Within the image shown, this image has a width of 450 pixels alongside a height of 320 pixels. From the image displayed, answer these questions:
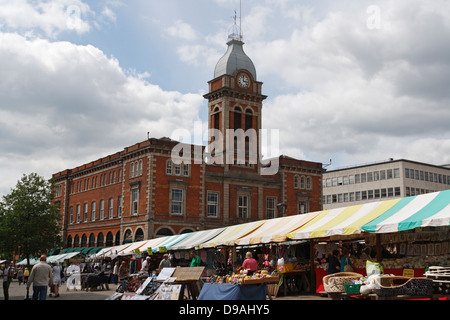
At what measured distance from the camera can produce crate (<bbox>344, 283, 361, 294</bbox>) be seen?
1309 cm

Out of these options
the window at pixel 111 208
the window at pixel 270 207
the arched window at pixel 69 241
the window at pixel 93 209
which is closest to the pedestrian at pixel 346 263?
the window at pixel 270 207

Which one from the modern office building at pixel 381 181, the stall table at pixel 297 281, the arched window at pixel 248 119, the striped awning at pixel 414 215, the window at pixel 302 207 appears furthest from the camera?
the modern office building at pixel 381 181

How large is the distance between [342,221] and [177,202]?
3239 cm

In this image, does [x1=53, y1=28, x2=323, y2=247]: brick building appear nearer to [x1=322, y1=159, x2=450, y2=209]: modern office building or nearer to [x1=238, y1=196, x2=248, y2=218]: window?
[x1=238, y1=196, x2=248, y2=218]: window

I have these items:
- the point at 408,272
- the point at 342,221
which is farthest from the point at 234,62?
the point at 408,272

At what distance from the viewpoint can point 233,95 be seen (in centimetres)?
5600

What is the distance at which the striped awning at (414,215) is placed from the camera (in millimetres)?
13984

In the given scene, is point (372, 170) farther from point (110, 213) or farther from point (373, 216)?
point (373, 216)

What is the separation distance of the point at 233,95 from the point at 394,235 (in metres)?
39.4

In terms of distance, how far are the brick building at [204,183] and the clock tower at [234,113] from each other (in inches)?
4.3

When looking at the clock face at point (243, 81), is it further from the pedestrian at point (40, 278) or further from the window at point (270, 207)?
the pedestrian at point (40, 278)

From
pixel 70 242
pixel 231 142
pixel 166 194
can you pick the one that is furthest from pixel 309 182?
pixel 70 242

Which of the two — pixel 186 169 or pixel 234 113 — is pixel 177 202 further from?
pixel 234 113

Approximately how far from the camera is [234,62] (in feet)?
190
